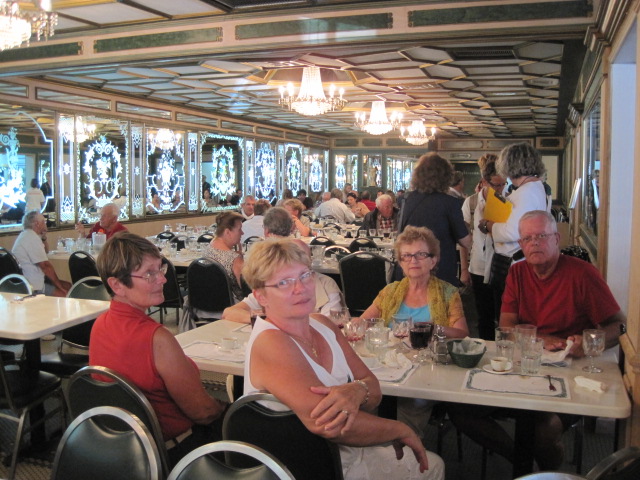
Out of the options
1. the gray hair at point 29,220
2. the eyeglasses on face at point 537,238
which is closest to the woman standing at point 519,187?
the eyeglasses on face at point 537,238

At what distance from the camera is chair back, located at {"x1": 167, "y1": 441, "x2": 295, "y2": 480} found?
1.49 meters

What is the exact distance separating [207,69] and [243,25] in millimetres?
2552

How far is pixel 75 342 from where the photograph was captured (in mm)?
4164

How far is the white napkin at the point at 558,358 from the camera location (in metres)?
2.63

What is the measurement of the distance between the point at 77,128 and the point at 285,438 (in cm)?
964

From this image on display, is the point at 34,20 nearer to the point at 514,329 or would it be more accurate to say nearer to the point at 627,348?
the point at 514,329

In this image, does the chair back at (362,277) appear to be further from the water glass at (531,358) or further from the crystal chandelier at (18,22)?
the crystal chandelier at (18,22)

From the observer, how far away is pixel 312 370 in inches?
80.2

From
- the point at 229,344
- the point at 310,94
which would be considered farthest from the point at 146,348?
the point at 310,94

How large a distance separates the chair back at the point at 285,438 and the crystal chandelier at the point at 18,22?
4.17m

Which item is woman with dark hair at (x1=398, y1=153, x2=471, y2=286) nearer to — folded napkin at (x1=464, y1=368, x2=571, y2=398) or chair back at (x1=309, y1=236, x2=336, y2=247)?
folded napkin at (x1=464, y1=368, x2=571, y2=398)

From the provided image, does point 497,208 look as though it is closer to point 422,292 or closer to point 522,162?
point 522,162

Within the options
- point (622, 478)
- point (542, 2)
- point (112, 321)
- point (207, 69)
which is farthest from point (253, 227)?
point (622, 478)

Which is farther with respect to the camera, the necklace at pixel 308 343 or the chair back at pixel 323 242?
the chair back at pixel 323 242
